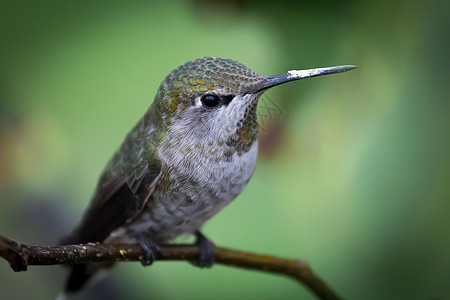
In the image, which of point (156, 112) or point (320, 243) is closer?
point (156, 112)

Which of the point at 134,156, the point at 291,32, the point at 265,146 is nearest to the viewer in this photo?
the point at 134,156

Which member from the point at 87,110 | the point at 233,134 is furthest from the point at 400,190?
the point at 87,110

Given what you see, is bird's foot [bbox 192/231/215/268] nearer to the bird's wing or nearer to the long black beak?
A: the bird's wing

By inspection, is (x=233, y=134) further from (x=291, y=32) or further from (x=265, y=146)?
(x=291, y=32)

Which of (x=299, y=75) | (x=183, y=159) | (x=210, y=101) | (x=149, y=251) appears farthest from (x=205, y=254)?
(x=299, y=75)

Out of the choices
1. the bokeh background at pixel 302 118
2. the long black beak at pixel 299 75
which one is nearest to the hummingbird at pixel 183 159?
the long black beak at pixel 299 75

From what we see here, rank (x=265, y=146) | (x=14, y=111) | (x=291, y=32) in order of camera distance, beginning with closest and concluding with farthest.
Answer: (x=265, y=146)
(x=291, y=32)
(x=14, y=111)
